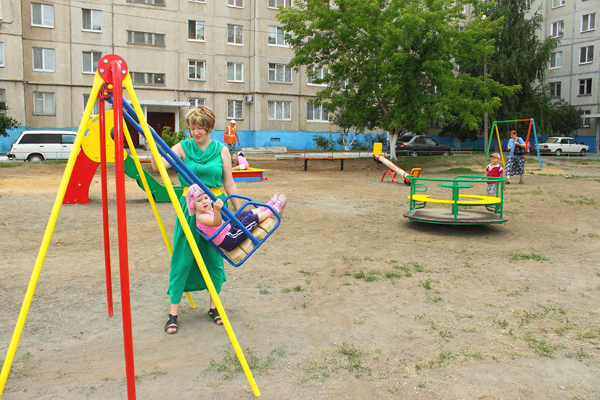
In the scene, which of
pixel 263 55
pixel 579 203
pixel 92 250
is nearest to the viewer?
pixel 92 250

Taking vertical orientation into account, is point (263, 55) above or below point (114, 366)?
above

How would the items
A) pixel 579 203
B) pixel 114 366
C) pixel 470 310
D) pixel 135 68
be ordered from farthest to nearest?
pixel 135 68, pixel 579 203, pixel 470 310, pixel 114 366

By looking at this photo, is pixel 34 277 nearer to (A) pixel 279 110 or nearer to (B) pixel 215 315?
(B) pixel 215 315

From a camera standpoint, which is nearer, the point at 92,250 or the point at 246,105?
the point at 92,250

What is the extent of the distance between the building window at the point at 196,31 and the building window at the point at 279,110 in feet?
20.2

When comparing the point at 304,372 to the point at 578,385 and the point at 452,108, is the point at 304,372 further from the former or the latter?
the point at 452,108

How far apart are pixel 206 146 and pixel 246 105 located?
30753 mm

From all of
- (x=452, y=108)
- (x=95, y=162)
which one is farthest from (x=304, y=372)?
(x=452, y=108)

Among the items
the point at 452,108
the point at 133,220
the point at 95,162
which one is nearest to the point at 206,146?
the point at 133,220

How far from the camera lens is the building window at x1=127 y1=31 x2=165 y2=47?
30203 millimetres

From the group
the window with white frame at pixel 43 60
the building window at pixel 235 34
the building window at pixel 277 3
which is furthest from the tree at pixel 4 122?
the building window at pixel 277 3

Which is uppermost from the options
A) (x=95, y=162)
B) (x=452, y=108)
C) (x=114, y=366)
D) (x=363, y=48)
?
(x=363, y=48)

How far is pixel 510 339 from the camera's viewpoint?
3.66 metres

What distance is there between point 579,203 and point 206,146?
9.79 meters
